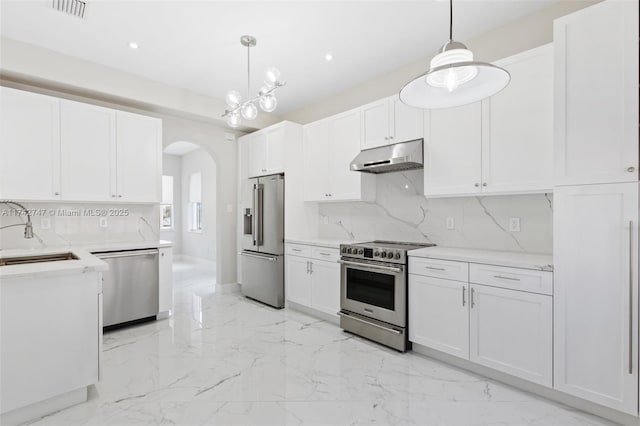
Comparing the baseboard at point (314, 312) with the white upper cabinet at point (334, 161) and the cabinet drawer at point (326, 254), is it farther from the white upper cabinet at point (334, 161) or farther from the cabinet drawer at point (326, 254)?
the white upper cabinet at point (334, 161)

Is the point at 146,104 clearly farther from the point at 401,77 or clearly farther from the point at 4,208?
the point at 401,77

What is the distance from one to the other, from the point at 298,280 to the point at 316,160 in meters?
1.59

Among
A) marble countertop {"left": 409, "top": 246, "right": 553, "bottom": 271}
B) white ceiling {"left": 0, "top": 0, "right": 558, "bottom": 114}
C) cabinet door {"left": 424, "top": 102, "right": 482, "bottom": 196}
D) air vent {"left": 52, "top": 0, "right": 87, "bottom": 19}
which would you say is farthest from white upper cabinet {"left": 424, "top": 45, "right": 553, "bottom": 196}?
air vent {"left": 52, "top": 0, "right": 87, "bottom": 19}

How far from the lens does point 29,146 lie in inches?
118

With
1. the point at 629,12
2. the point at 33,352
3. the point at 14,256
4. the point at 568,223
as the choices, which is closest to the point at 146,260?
the point at 14,256

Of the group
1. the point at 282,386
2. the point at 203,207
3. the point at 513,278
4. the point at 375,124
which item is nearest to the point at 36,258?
the point at 282,386

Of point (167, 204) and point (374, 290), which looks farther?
point (167, 204)

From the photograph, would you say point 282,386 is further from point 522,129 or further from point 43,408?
point 522,129

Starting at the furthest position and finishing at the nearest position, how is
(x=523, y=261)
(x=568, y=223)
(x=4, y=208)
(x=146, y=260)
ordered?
(x=146, y=260), (x=4, y=208), (x=523, y=261), (x=568, y=223)

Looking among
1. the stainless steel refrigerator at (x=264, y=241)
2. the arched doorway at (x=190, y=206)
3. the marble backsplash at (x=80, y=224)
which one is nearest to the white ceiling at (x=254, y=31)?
the stainless steel refrigerator at (x=264, y=241)

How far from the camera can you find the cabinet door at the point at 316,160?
4.00 m

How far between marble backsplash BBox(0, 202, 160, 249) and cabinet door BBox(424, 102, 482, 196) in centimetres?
353

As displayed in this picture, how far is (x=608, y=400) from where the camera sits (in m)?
1.83

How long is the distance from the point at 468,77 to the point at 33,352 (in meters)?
2.91
